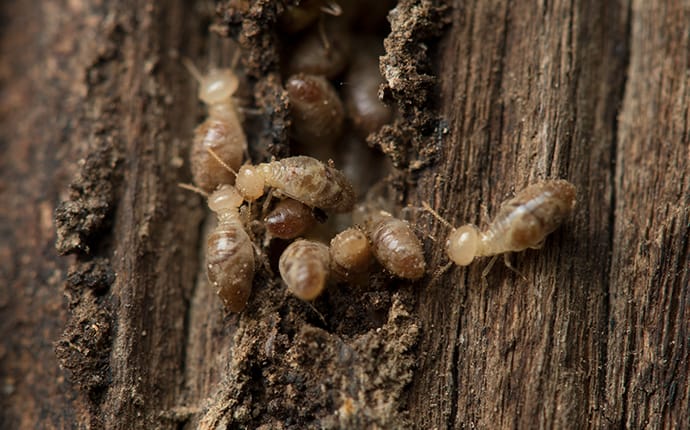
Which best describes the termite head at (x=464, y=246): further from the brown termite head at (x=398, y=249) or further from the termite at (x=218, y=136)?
the termite at (x=218, y=136)

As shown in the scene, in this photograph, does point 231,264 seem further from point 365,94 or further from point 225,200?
point 365,94

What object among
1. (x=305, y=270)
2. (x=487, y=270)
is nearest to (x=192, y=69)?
(x=305, y=270)

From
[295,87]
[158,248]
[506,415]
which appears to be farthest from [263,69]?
[506,415]

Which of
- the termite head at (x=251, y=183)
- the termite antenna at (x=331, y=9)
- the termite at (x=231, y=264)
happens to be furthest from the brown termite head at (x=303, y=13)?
the termite at (x=231, y=264)

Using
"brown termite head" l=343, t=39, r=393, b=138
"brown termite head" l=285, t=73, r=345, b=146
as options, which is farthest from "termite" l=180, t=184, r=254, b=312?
"brown termite head" l=343, t=39, r=393, b=138

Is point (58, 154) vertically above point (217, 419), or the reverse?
point (58, 154)

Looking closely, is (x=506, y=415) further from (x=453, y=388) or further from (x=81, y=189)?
(x=81, y=189)
